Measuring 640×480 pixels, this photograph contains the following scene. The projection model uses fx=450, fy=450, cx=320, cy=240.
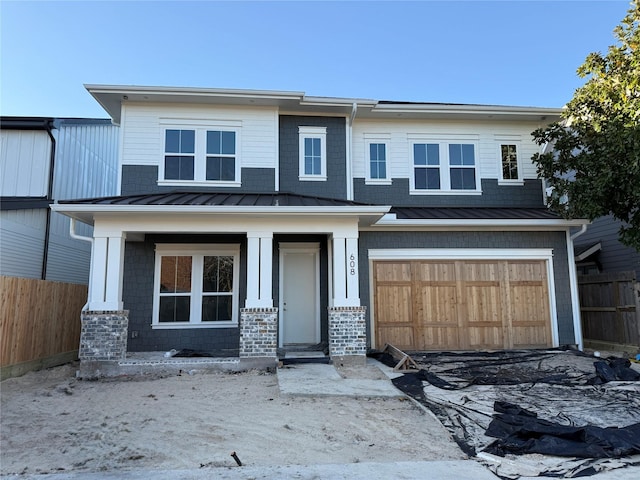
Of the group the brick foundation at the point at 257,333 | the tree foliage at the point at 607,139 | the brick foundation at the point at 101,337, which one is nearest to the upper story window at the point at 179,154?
the brick foundation at the point at 101,337

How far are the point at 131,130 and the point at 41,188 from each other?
4.34 m

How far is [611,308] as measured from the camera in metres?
11.2

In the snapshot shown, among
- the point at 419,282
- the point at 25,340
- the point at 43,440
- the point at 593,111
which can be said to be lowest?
the point at 43,440

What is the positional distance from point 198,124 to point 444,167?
249 inches

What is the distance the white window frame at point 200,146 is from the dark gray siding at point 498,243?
3.56 metres

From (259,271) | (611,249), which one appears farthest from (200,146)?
(611,249)

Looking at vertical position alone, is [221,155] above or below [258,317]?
above

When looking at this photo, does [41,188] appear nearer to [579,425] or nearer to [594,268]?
[579,425]

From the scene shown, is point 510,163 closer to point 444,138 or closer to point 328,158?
point 444,138

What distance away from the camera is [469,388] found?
23.4 ft

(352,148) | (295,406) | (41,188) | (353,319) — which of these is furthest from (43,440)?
(41,188)

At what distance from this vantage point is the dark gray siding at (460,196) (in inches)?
452

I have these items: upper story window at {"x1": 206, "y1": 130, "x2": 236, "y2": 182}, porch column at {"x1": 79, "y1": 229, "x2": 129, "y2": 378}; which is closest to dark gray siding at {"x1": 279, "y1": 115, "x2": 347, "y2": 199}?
upper story window at {"x1": 206, "y1": 130, "x2": 236, "y2": 182}

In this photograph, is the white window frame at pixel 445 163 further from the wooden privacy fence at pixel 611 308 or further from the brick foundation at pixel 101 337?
the brick foundation at pixel 101 337
